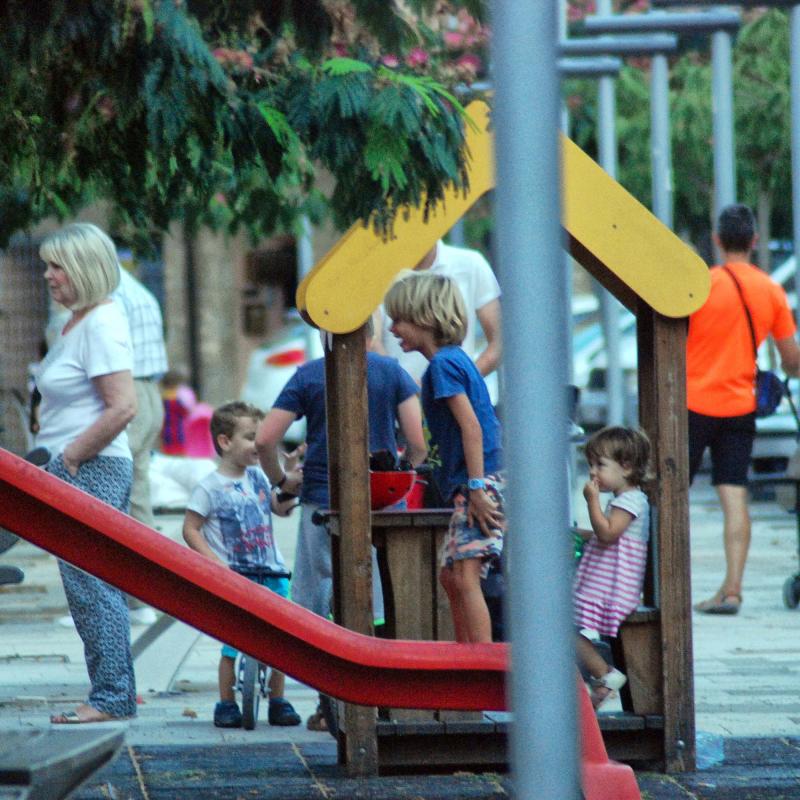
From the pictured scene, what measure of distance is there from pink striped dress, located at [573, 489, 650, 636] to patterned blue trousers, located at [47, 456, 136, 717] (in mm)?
1763

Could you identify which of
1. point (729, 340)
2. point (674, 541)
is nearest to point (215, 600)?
point (674, 541)

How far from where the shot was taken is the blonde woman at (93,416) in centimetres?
700

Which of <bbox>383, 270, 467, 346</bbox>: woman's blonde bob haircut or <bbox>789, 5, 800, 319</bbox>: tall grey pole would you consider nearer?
<bbox>383, 270, 467, 346</bbox>: woman's blonde bob haircut

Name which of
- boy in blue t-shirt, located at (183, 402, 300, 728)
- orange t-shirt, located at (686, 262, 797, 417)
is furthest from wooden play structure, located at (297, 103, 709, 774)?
orange t-shirt, located at (686, 262, 797, 417)

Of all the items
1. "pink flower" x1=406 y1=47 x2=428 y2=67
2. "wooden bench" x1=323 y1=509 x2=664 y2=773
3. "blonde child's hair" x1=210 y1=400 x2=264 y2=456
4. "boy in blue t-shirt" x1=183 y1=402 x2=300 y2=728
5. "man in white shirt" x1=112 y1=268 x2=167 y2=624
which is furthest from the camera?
"man in white shirt" x1=112 y1=268 x2=167 y2=624

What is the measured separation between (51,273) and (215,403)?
67.9ft

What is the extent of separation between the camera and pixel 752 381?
10.0 m

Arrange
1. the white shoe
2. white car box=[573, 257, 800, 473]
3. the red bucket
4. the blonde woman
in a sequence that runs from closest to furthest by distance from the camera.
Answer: the red bucket < the blonde woman < the white shoe < white car box=[573, 257, 800, 473]

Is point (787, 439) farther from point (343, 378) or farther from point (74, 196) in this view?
point (343, 378)

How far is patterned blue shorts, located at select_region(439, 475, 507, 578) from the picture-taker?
19.5 ft

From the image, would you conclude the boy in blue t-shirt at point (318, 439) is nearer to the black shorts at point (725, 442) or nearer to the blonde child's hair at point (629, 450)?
the blonde child's hair at point (629, 450)

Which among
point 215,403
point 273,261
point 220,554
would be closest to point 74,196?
point 220,554

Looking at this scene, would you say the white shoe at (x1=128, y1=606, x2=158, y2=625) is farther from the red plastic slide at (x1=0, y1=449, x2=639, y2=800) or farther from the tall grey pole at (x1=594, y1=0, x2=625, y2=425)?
the tall grey pole at (x1=594, y1=0, x2=625, y2=425)

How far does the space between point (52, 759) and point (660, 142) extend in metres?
15.3
